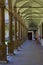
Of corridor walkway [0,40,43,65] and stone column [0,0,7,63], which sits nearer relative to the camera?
corridor walkway [0,40,43,65]

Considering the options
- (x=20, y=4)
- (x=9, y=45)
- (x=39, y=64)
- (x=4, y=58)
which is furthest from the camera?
(x=20, y=4)

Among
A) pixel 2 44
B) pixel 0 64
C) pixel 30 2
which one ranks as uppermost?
pixel 30 2

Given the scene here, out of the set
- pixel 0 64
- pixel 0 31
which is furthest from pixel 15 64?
pixel 0 31

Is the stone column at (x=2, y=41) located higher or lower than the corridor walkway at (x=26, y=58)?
higher

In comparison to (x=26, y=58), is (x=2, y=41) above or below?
above

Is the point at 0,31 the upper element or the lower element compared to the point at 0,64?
upper

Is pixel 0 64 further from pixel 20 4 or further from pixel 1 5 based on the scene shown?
pixel 20 4

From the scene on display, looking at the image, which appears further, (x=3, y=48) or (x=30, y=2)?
(x=30, y=2)

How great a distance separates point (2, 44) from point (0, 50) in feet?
1.34

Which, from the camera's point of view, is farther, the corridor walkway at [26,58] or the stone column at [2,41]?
the stone column at [2,41]

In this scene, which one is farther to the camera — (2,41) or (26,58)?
(26,58)

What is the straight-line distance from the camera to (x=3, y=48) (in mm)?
14836

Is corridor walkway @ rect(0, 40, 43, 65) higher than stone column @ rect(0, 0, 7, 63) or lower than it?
lower

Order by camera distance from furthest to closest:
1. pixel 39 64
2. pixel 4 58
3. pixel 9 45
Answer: pixel 9 45 < pixel 4 58 < pixel 39 64
